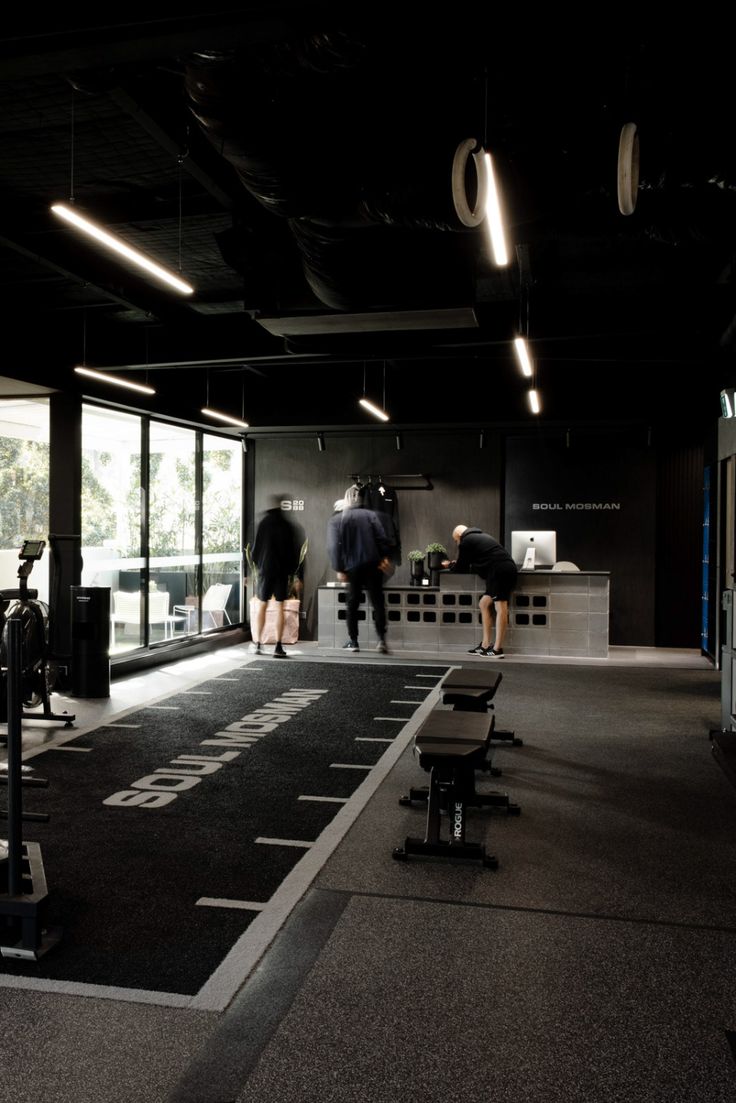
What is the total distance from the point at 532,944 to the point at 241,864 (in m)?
1.28

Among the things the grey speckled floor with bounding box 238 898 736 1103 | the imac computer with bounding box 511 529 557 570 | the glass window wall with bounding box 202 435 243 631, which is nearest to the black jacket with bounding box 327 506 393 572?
the imac computer with bounding box 511 529 557 570

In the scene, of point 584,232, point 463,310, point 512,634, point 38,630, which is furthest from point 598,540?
point 38,630

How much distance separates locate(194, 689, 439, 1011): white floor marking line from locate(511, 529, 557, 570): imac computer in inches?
Answer: 210

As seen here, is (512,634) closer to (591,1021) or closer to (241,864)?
(241,864)

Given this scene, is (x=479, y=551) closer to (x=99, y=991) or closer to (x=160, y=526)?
(x=160, y=526)

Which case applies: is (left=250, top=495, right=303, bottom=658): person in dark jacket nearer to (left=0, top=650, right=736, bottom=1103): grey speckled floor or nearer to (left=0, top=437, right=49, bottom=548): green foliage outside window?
(left=0, top=437, right=49, bottom=548): green foliage outside window

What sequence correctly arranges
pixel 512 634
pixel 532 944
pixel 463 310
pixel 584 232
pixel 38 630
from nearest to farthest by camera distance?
pixel 532 944 < pixel 584 232 < pixel 463 310 < pixel 38 630 < pixel 512 634

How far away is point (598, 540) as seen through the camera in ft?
34.5

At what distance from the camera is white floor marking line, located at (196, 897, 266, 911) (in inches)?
120

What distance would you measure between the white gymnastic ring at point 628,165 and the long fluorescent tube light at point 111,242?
2.51 meters

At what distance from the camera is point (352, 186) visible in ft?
12.9

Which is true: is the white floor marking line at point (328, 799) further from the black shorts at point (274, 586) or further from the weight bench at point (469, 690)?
the black shorts at point (274, 586)

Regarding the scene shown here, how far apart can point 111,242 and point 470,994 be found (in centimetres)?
383

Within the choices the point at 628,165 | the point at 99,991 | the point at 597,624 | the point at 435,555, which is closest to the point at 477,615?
the point at 435,555
